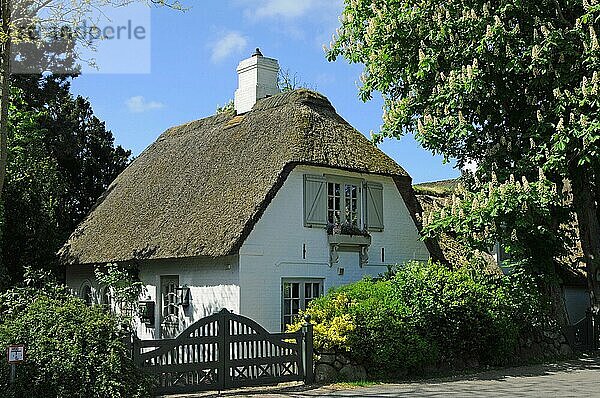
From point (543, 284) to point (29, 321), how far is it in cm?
1315

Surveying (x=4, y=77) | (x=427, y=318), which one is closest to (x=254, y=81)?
(x=4, y=77)

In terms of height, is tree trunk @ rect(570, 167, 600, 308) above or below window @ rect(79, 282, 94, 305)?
above

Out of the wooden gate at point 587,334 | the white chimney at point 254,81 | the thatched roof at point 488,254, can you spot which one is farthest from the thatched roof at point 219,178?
the wooden gate at point 587,334

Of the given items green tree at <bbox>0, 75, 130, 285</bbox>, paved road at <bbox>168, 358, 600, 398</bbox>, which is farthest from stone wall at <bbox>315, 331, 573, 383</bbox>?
green tree at <bbox>0, 75, 130, 285</bbox>

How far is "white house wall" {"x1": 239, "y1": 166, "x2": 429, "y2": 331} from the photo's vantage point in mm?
17953

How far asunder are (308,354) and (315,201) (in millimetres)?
5474

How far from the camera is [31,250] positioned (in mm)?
23484

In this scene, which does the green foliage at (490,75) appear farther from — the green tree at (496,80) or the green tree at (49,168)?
the green tree at (49,168)

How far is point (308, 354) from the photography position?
48.1ft

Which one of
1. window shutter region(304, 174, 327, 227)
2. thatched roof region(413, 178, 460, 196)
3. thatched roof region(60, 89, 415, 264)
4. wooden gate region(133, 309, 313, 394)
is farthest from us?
thatched roof region(413, 178, 460, 196)

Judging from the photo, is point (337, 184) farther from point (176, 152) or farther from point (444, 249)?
point (176, 152)

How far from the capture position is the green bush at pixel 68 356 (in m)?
11.5

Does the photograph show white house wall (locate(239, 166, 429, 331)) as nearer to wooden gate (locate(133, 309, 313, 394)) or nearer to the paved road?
wooden gate (locate(133, 309, 313, 394))

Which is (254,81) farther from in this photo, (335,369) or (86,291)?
(335,369)
